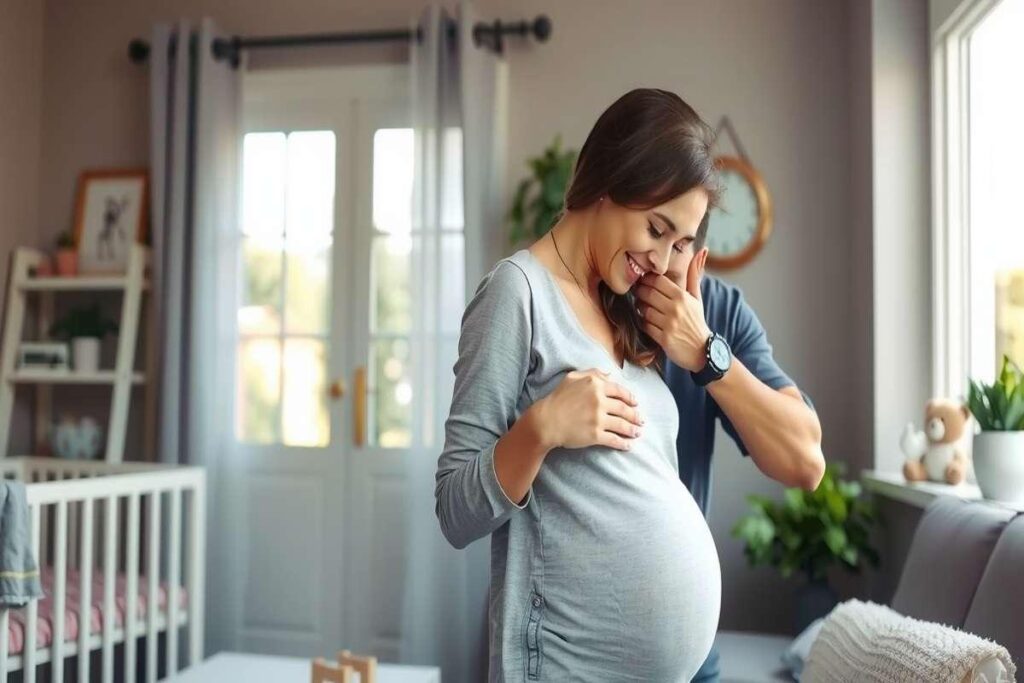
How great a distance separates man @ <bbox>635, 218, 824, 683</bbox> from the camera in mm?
1115

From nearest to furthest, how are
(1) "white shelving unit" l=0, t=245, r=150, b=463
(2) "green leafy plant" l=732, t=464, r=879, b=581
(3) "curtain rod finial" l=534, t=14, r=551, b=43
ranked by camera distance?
(2) "green leafy plant" l=732, t=464, r=879, b=581 < (3) "curtain rod finial" l=534, t=14, r=551, b=43 < (1) "white shelving unit" l=0, t=245, r=150, b=463

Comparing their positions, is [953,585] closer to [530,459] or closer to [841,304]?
[530,459]

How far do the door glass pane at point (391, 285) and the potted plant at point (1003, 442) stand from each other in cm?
197

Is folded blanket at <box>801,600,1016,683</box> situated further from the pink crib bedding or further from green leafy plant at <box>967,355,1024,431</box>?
the pink crib bedding

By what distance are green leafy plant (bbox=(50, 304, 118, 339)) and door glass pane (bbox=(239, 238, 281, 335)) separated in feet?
1.64

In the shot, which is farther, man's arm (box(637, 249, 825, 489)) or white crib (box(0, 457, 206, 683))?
white crib (box(0, 457, 206, 683))

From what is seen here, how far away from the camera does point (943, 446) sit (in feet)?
8.19

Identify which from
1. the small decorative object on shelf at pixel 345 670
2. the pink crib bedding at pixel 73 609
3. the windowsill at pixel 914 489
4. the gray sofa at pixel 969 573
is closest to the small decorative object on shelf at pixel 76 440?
the pink crib bedding at pixel 73 609

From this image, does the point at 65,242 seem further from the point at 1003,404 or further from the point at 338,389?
the point at 1003,404

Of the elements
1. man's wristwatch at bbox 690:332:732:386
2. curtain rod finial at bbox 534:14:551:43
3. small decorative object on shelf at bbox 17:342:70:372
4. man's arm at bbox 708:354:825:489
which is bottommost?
man's arm at bbox 708:354:825:489

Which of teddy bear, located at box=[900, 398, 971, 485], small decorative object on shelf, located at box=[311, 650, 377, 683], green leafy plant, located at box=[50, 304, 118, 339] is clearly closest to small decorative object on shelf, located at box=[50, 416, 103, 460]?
green leafy plant, located at box=[50, 304, 118, 339]

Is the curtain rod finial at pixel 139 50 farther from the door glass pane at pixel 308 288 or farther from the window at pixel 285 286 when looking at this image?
the door glass pane at pixel 308 288

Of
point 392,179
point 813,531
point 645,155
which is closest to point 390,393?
point 392,179

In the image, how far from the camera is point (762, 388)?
114cm
